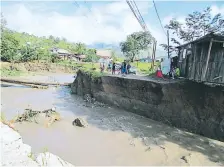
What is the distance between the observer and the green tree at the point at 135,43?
70.9 metres

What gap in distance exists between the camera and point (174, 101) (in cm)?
1711

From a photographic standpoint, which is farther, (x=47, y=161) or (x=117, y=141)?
(x=117, y=141)

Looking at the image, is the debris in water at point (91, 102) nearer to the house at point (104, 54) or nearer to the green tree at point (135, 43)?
the green tree at point (135, 43)

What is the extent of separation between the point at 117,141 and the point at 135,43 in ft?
197

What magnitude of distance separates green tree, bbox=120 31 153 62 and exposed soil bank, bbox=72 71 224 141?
48.8 m

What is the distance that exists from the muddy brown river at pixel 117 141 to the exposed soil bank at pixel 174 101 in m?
0.65

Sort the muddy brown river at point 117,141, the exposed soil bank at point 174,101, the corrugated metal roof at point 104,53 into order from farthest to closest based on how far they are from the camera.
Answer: the corrugated metal roof at point 104,53, the exposed soil bank at point 174,101, the muddy brown river at point 117,141

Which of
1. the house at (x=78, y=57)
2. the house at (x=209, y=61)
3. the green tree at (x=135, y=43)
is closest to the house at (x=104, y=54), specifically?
the green tree at (x=135, y=43)

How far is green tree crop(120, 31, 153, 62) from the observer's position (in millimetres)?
70938

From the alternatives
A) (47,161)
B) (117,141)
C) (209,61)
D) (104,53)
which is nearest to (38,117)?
(117,141)

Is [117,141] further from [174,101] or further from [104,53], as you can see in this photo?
[104,53]

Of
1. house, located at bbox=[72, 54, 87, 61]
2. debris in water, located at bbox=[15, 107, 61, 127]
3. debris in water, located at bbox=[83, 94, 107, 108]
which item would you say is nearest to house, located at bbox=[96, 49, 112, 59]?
house, located at bbox=[72, 54, 87, 61]

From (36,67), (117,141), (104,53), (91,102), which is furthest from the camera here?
(104,53)

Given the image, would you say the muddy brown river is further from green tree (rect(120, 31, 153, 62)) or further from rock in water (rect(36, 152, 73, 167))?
green tree (rect(120, 31, 153, 62))
